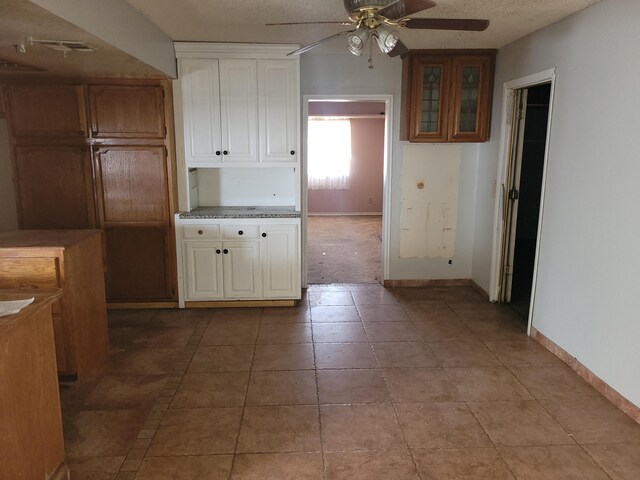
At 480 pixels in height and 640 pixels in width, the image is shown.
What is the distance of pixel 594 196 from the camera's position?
286cm

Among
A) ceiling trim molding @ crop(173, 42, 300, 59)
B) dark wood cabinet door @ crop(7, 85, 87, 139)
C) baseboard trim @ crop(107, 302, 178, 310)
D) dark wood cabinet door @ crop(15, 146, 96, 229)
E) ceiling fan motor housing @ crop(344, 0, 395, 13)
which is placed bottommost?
baseboard trim @ crop(107, 302, 178, 310)

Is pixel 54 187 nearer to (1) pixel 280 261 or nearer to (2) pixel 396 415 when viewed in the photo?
(1) pixel 280 261

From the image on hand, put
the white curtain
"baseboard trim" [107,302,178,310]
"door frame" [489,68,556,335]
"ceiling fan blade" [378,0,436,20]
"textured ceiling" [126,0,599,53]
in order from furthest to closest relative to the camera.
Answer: the white curtain, "baseboard trim" [107,302,178,310], "door frame" [489,68,556,335], "textured ceiling" [126,0,599,53], "ceiling fan blade" [378,0,436,20]

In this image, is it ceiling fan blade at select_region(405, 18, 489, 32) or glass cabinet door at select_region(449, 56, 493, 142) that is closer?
ceiling fan blade at select_region(405, 18, 489, 32)

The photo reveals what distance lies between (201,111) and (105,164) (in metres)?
0.92

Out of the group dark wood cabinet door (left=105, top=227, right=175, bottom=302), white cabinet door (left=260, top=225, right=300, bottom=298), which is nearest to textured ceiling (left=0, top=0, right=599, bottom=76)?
dark wood cabinet door (left=105, top=227, right=175, bottom=302)

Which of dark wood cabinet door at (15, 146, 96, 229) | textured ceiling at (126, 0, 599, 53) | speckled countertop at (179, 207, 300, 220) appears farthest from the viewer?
speckled countertop at (179, 207, 300, 220)

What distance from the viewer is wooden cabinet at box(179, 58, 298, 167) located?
400 centimetres

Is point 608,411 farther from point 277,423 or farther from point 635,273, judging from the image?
point 277,423

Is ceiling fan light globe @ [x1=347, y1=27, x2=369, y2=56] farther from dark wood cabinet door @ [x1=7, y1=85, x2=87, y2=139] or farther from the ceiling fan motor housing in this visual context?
dark wood cabinet door @ [x1=7, y1=85, x2=87, y2=139]

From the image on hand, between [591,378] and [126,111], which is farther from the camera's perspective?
[126,111]

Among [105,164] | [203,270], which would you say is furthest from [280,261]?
[105,164]

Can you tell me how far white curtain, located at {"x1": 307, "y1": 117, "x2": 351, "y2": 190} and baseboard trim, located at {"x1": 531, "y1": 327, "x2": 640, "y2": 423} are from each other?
20.7 ft

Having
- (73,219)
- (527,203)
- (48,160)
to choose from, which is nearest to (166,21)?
(48,160)
